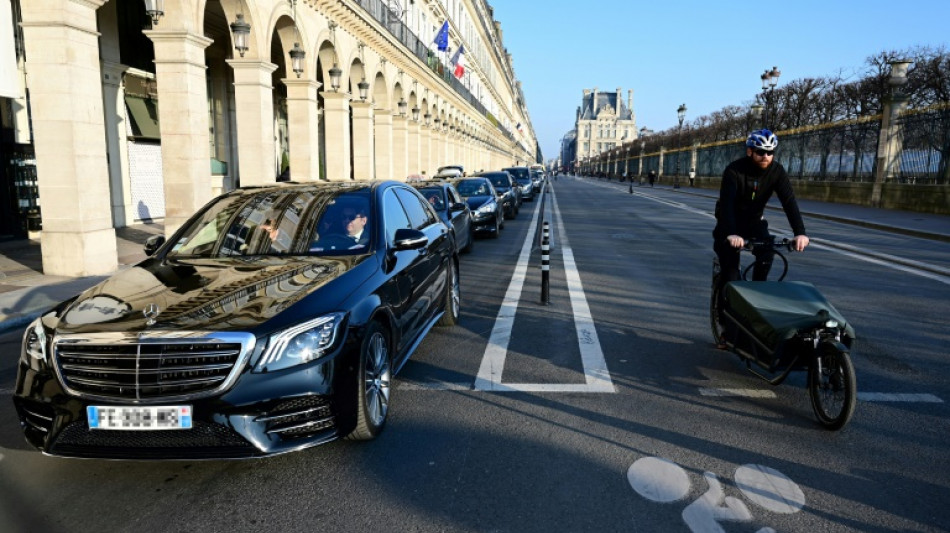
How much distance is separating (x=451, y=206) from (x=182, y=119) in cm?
549

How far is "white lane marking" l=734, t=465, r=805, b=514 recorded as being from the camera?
10.6 feet

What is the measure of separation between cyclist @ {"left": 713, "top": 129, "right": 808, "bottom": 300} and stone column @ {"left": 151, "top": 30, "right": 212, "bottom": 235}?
33.8 feet

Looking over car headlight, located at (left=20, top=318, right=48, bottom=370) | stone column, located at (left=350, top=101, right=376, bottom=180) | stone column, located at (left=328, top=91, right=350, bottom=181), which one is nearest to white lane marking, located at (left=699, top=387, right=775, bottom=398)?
car headlight, located at (left=20, top=318, right=48, bottom=370)

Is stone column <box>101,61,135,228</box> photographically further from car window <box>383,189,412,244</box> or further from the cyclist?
the cyclist

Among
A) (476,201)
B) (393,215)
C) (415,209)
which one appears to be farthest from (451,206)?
(393,215)

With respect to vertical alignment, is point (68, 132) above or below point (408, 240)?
above

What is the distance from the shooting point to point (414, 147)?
34438 mm

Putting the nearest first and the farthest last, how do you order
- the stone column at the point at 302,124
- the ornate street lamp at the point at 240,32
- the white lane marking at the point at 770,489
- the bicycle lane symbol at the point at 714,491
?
1. the bicycle lane symbol at the point at 714,491
2. the white lane marking at the point at 770,489
3. the ornate street lamp at the point at 240,32
4. the stone column at the point at 302,124

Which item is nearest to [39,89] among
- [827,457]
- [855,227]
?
[827,457]

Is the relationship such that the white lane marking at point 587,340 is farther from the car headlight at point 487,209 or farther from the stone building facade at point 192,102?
the stone building facade at point 192,102

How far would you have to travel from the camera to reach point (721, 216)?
5461mm

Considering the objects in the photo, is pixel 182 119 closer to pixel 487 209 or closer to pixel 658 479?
pixel 487 209

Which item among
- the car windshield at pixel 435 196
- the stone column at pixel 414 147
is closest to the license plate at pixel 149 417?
the car windshield at pixel 435 196

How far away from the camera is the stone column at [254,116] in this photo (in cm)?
1478
